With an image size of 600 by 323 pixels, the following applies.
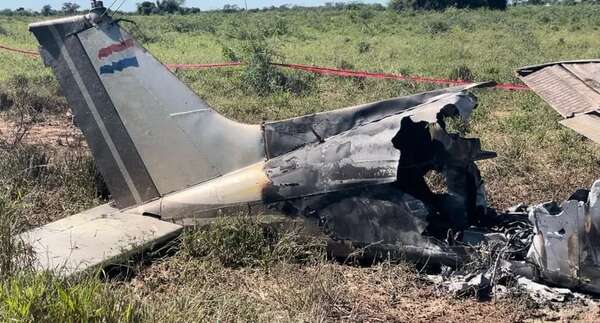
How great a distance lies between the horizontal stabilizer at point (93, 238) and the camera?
4.42 m

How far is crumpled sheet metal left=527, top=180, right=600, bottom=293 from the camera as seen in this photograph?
14.5 ft

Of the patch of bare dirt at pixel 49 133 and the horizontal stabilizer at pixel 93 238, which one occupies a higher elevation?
the horizontal stabilizer at pixel 93 238

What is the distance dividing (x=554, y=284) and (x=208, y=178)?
2795mm

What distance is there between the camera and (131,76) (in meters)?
5.51

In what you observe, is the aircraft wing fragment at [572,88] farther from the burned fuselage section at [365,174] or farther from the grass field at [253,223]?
the grass field at [253,223]

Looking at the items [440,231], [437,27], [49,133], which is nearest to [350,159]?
[440,231]

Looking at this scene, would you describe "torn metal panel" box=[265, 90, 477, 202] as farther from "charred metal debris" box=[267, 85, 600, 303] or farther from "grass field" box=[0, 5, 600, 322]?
"grass field" box=[0, 5, 600, 322]

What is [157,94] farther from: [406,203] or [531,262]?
[531,262]

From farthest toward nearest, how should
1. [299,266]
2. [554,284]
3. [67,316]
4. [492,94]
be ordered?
[492,94] < [299,266] < [554,284] < [67,316]

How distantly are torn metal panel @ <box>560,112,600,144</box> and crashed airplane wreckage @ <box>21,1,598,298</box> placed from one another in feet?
2.66

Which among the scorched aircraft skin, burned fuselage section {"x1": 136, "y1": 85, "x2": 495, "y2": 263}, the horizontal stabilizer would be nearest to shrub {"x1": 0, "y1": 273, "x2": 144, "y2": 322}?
the horizontal stabilizer

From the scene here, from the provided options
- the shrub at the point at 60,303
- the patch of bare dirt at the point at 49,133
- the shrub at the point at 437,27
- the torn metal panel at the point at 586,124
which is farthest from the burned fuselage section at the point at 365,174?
the shrub at the point at 437,27

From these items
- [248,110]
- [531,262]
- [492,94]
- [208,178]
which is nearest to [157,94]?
[208,178]

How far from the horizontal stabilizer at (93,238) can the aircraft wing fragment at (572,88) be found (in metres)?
3.04
